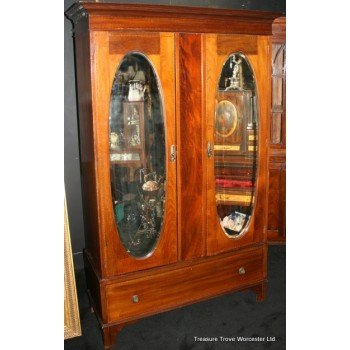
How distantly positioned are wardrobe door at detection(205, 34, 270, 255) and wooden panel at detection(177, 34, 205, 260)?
62 mm

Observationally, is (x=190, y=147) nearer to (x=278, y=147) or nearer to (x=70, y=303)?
(x=70, y=303)

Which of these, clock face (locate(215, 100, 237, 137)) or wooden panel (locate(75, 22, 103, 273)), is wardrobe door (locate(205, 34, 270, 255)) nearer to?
clock face (locate(215, 100, 237, 137))

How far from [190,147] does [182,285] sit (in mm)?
906

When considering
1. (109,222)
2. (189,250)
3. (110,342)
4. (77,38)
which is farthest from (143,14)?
(110,342)

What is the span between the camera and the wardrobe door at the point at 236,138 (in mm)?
2410

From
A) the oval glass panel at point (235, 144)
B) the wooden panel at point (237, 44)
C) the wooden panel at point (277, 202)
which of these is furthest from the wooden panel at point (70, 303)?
the wooden panel at point (277, 202)

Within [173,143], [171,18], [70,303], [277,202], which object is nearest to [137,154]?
[173,143]

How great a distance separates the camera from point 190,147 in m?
2.39

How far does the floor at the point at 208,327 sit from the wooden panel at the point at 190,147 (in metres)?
0.50

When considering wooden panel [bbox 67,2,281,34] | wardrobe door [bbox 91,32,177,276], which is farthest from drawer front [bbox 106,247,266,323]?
wooden panel [bbox 67,2,281,34]

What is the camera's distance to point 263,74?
2.55 m

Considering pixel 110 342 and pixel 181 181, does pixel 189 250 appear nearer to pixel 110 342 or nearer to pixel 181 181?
pixel 181 181

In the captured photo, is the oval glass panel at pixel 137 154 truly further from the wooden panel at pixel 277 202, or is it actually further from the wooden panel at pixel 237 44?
the wooden panel at pixel 277 202
